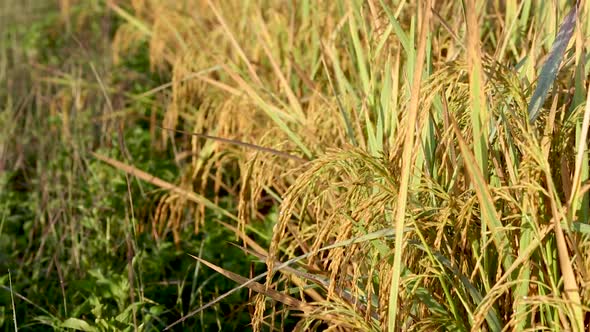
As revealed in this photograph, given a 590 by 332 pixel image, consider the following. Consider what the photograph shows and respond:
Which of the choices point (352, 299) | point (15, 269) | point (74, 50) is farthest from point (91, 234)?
point (74, 50)

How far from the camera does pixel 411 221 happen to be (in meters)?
1.75

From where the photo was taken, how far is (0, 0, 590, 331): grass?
1.69 metres

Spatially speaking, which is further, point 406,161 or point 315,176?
point 315,176

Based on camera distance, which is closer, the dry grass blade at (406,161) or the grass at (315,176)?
the dry grass blade at (406,161)

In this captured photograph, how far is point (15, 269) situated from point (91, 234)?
0.26 meters

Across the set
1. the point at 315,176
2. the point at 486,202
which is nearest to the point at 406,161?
the point at 486,202

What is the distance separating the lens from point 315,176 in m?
1.79

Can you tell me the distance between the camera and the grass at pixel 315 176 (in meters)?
1.69

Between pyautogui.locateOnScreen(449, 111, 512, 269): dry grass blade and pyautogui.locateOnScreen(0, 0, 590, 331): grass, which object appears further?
pyautogui.locateOnScreen(0, 0, 590, 331): grass

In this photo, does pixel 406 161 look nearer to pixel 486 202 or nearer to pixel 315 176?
pixel 486 202

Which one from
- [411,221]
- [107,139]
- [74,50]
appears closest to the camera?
[411,221]

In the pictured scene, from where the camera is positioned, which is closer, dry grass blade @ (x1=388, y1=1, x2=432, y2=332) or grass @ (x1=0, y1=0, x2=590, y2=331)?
dry grass blade @ (x1=388, y1=1, x2=432, y2=332)

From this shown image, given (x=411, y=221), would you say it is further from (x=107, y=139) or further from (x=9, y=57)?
(x=9, y=57)

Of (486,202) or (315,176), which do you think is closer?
(486,202)
